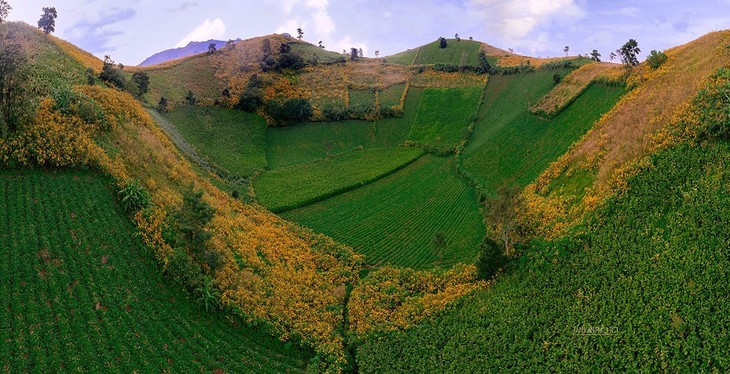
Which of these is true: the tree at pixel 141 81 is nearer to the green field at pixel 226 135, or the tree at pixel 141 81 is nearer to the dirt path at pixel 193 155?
the green field at pixel 226 135

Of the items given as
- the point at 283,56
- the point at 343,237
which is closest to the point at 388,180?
the point at 343,237

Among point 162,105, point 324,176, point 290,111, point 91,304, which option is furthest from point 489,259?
point 162,105

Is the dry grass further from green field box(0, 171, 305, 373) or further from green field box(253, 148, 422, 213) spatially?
green field box(0, 171, 305, 373)

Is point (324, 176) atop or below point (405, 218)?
atop

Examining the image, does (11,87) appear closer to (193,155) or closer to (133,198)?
(133,198)

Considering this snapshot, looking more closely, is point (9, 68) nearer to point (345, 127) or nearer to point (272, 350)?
point (272, 350)

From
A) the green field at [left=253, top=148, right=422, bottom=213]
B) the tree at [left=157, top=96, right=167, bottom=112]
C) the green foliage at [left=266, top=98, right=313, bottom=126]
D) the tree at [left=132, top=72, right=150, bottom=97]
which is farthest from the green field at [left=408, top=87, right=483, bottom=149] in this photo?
the tree at [left=132, top=72, right=150, bottom=97]
